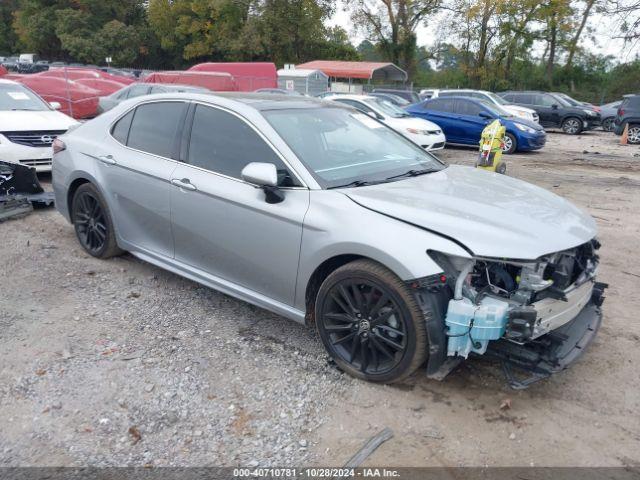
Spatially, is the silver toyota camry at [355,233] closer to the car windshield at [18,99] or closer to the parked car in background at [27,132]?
the parked car in background at [27,132]

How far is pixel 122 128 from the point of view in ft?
16.2

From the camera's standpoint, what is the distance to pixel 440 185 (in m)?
3.79

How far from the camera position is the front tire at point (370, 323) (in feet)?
10.1

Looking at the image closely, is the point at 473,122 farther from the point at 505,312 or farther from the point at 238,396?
the point at 238,396

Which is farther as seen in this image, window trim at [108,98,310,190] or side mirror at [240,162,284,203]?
window trim at [108,98,310,190]

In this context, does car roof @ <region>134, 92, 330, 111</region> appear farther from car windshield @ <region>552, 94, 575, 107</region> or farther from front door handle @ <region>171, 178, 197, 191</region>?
car windshield @ <region>552, 94, 575, 107</region>

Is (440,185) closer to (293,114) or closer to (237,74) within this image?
(293,114)

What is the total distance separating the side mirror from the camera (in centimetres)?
345

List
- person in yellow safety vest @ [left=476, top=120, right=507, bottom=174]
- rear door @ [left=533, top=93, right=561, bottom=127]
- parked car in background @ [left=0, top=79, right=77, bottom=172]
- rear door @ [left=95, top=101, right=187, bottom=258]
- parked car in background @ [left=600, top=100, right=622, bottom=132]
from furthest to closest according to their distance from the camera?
parked car in background @ [left=600, top=100, right=622, bottom=132]
rear door @ [left=533, top=93, right=561, bottom=127]
parked car in background @ [left=0, top=79, right=77, bottom=172]
person in yellow safety vest @ [left=476, top=120, right=507, bottom=174]
rear door @ [left=95, top=101, right=187, bottom=258]

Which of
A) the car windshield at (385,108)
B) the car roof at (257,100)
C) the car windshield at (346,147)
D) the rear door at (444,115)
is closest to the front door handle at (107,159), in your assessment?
the car roof at (257,100)

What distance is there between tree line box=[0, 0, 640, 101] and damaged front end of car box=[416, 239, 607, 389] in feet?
130

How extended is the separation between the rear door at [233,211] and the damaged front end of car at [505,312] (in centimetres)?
100

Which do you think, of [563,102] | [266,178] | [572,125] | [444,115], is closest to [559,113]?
[572,125]

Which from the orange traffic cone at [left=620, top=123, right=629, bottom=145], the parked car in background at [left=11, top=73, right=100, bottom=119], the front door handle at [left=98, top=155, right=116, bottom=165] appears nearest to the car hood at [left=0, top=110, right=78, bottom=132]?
the front door handle at [left=98, top=155, right=116, bottom=165]
